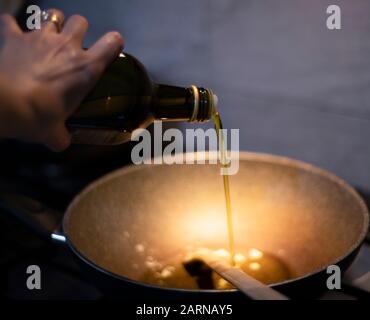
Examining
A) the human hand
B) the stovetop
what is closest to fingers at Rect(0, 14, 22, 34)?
the human hand

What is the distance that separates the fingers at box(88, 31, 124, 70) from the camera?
47 cm

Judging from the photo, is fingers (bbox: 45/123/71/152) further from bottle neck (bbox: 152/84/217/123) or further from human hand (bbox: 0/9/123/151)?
bottle neck (bbox: 152/84/217/123)

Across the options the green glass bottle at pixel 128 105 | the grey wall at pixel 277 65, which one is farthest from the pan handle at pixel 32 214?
the grey wall at pixel 277 65

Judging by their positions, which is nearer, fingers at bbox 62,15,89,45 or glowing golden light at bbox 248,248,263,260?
fingers at bbox 62,15,89,45

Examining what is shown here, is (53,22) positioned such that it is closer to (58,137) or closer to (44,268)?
(58,137)

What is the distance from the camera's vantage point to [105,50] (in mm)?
Result: 472

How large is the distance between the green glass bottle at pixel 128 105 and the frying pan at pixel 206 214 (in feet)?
0.35

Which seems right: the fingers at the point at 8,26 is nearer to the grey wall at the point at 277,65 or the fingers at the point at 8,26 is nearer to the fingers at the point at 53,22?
the fingers at the point at 53,22

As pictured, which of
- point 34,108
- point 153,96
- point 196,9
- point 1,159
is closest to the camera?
point 34,108

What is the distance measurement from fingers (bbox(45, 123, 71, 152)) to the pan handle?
6.5 inches

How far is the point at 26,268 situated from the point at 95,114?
0.33 m

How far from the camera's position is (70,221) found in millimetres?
573

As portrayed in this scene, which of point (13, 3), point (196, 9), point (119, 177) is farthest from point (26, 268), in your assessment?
point (13, 3)

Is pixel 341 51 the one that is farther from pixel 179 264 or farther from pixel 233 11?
pixel 179 264
